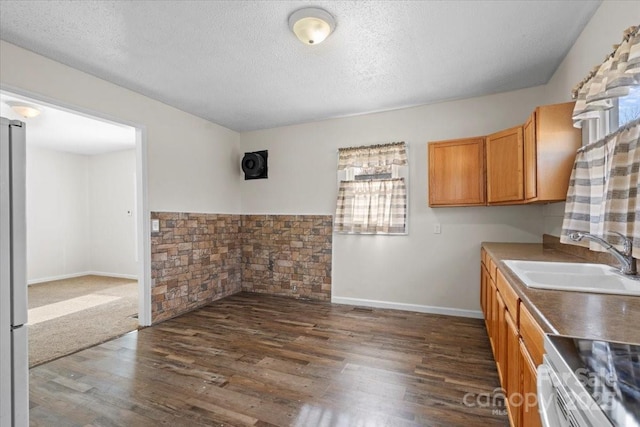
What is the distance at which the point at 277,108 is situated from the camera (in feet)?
12.1

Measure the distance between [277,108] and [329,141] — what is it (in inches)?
33.9

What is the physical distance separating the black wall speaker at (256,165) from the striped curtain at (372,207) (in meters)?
1.33

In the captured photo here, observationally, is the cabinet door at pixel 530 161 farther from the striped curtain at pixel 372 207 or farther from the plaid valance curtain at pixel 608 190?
the striped curtain at pixel 372 207

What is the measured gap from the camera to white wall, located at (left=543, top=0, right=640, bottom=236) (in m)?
1.64

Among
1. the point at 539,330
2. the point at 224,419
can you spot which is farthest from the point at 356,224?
the point at 539,330

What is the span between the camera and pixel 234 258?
180 inches

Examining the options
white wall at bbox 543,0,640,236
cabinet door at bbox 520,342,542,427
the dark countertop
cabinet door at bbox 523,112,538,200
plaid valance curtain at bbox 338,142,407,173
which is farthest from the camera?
plaid valance curtain at bbox 338,142,407,173

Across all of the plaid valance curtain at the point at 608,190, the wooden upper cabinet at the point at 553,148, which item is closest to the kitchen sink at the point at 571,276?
the plaid valance curtain at the point at 608,190

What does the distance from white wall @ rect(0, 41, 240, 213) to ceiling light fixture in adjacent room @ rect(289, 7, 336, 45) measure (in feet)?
6.97

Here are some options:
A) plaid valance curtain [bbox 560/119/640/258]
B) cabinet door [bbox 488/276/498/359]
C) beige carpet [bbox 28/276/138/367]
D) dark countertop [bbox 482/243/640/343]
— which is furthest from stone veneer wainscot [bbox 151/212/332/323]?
dark countertop [bbox 482/243/640/343]

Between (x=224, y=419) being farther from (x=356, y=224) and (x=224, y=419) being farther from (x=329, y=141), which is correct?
(x=329, y=141)

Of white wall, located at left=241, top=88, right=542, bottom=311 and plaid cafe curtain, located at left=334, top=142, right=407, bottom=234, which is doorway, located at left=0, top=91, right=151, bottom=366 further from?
plaid cafe curtain, located at left=334, top=142, right=407, bottom=234

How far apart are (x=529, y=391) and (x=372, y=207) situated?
110 inches

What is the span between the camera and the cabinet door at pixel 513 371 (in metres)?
1.31
